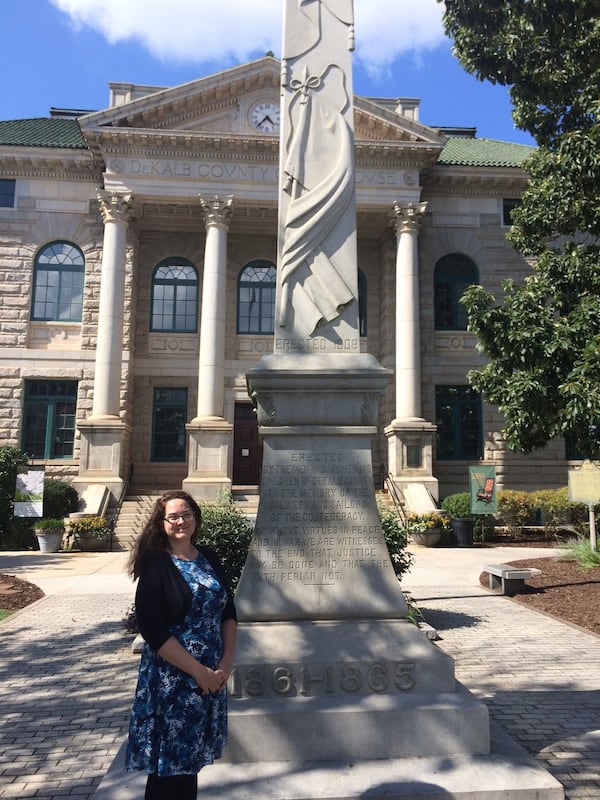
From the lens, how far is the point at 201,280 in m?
26.3

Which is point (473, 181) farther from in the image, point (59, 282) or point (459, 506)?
point (59, 282)

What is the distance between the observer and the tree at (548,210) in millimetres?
11617

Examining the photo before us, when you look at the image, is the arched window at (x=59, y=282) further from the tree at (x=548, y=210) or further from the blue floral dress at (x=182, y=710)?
the blue floral dress at (x=182, y=710)

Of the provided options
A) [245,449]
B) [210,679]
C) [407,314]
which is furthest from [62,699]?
[407,314]

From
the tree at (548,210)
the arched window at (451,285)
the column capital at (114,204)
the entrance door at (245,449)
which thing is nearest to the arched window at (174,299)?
the column capital at (114,204)

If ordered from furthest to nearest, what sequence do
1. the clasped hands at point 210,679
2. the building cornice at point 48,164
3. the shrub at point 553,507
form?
the building cornice at point 48,164 → the shrub at point 553,507 → the clasped hands at point 210,679

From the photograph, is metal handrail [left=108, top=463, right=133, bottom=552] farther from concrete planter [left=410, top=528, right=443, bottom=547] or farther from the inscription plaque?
the inscription plaque

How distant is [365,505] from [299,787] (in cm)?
185

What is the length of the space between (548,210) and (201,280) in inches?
630

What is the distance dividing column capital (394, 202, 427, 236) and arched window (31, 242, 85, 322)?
41.3 ft

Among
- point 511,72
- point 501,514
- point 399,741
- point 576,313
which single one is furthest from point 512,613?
point 501,514

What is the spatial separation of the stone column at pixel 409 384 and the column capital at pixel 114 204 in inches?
400

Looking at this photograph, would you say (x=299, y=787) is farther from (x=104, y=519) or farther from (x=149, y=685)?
(x=104, y=519)

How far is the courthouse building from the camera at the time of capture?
921 inches
